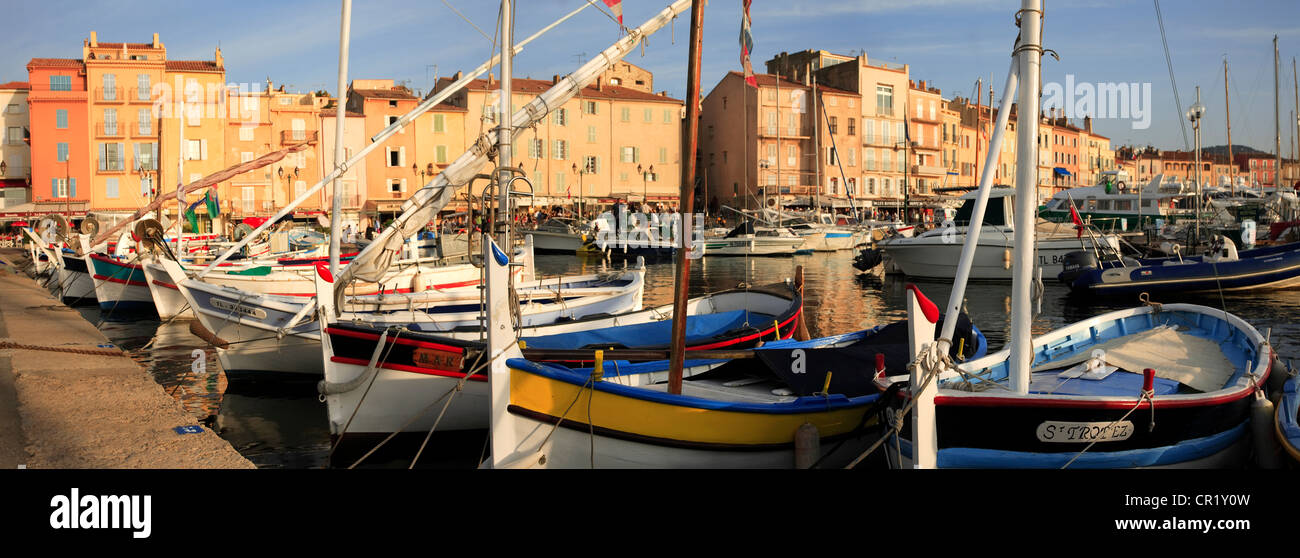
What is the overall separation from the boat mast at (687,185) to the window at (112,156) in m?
59.9

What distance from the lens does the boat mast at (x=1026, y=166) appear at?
661cm

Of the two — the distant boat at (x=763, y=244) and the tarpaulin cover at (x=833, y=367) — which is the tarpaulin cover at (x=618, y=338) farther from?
the distant boat at (x=763, y=244)

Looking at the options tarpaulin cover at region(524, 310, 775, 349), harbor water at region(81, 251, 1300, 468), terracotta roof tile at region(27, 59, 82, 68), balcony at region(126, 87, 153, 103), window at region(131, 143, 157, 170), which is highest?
terracotta roof tile at region(27, 59, 82, 68)

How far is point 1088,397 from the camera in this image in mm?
6762

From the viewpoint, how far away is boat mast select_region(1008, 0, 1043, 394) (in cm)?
661

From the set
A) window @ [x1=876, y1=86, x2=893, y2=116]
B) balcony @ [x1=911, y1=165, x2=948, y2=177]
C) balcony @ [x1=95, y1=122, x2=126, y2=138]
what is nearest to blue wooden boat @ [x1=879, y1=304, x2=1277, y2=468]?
balcony @ [x1=95, y1=122, x2=126, y2=138]

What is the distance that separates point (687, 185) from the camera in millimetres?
7230

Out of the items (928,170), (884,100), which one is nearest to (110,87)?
(884,100)

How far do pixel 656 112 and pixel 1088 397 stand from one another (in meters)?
58.6

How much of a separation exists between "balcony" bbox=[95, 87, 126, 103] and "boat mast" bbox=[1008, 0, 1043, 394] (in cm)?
6187

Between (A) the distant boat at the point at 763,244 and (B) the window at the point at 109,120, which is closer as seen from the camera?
(A) the distant boat at the point at 763,244

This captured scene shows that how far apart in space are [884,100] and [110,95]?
5622cm

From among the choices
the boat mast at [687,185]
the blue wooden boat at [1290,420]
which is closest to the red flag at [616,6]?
the boat mast at [687,185]

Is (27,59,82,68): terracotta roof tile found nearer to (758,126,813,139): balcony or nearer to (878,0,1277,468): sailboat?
(758,126,813,139): balcony
